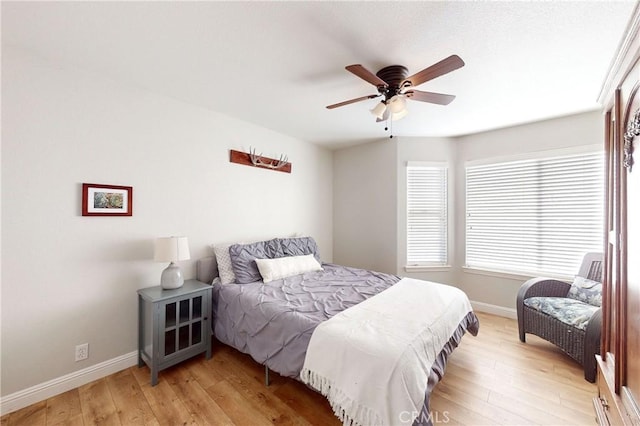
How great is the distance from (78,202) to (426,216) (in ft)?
12.9

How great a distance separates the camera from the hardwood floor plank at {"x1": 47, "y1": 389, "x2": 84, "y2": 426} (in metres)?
1.64

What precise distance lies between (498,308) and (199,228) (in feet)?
12.8

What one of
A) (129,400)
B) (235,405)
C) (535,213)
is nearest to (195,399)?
(235,405)

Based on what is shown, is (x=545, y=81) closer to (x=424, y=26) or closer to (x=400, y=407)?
(x=424, y=26)

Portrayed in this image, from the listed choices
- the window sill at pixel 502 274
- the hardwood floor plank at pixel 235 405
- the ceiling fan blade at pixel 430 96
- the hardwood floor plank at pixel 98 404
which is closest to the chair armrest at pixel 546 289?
the window sill at pixel 502 274

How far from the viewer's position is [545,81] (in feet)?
6.97

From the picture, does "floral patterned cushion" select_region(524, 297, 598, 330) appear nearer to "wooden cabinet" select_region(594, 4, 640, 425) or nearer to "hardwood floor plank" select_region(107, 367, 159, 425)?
"wooden cabinet" select_region(594, 4, 640, 425)

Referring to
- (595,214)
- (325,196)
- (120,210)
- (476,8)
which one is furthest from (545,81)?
(120,210)

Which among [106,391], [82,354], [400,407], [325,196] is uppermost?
[325,196]

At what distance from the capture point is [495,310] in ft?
10.9

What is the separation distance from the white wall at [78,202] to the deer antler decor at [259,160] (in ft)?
0.40

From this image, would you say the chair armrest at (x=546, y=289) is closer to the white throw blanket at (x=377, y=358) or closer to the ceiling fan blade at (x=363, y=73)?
the white throw blanket at (x=377, y=358)

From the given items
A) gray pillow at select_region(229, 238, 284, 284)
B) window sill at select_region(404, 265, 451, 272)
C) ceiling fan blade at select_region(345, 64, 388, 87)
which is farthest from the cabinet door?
window sill at select_region(404, 265, 451, 272)

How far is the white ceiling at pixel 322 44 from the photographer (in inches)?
56.1
